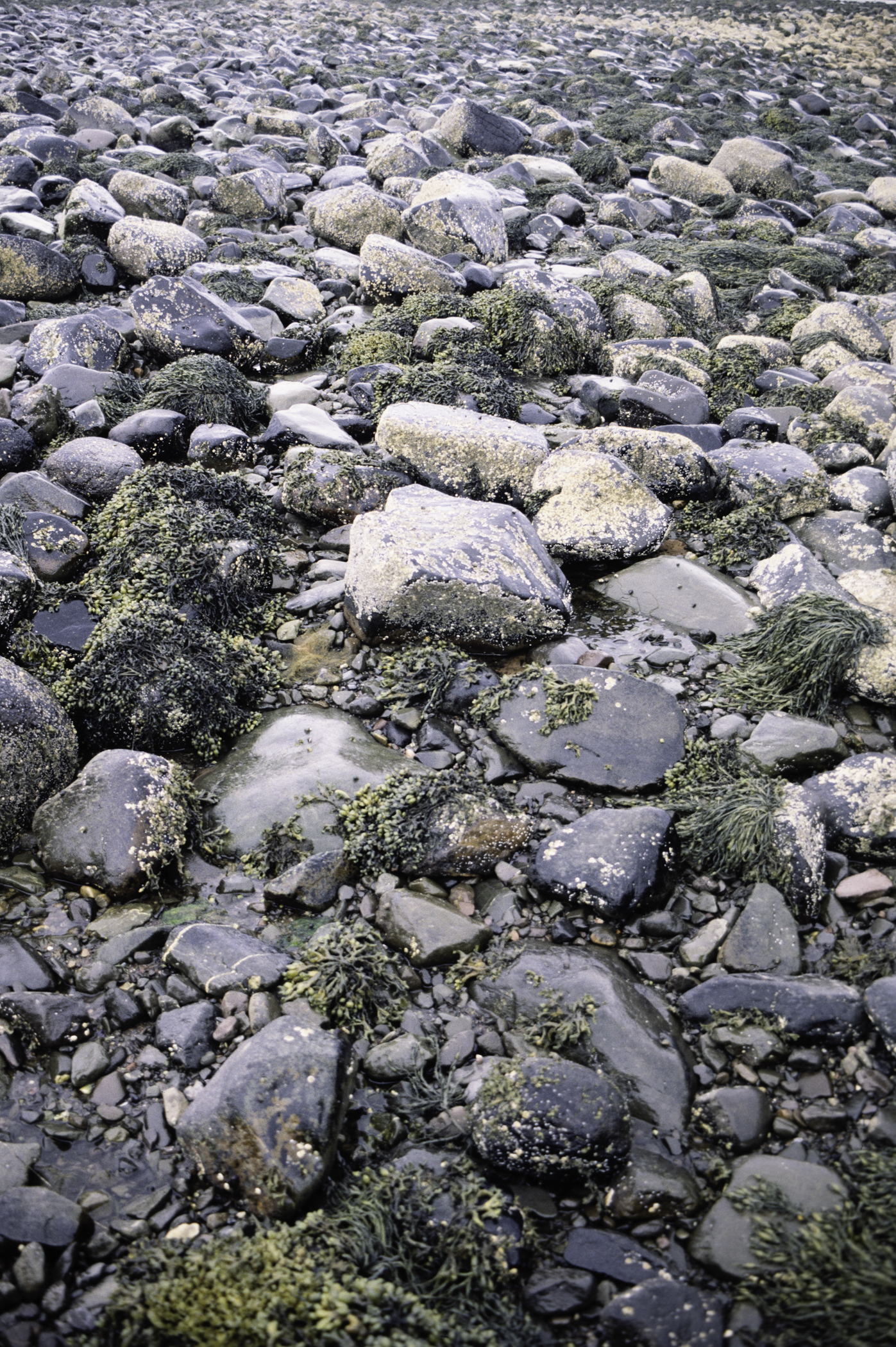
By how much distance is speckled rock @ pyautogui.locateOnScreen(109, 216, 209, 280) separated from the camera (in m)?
9.41

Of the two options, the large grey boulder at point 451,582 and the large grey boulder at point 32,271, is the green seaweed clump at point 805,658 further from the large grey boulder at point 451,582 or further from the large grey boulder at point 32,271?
the large grey boulder at point 32,271

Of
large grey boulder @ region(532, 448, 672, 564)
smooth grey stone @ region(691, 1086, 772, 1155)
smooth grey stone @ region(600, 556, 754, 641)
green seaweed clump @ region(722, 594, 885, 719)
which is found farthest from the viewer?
large grey boulder @ region(532, 448, 672, 564)

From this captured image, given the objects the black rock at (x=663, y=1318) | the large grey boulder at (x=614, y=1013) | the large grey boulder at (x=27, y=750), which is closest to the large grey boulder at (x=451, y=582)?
the large grey boulder at (x=27, y=750)

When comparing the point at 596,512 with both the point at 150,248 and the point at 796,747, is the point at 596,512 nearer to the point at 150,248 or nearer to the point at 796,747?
the point at 796,747

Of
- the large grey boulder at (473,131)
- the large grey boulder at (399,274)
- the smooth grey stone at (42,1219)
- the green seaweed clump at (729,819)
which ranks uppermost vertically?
the large grey boulder at (473,131)

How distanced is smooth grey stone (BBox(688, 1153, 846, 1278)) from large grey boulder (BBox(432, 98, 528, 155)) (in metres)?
16.4

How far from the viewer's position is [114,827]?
410cm

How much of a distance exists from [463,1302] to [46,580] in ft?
15.8

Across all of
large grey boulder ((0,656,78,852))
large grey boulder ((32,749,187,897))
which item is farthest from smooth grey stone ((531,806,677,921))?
large grey boulder ((0,656,78,852))

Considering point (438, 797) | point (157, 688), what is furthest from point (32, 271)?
point (438, 797)

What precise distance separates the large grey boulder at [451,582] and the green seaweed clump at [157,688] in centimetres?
86

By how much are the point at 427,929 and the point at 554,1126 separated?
109cm

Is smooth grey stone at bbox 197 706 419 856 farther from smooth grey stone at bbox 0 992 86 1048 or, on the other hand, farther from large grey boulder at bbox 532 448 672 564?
large grey boulder at bbox 532 448 672 564

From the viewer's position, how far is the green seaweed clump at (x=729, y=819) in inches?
161
